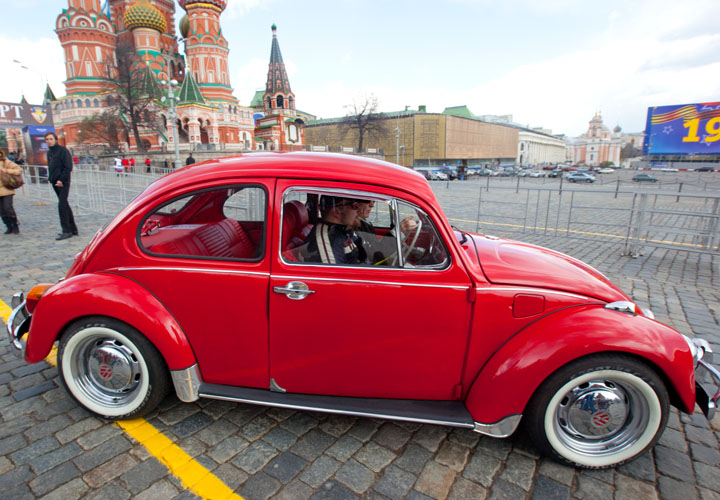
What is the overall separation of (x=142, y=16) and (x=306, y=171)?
6611cm

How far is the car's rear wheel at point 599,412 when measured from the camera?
7.05 ft

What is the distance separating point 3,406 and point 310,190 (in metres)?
2.79

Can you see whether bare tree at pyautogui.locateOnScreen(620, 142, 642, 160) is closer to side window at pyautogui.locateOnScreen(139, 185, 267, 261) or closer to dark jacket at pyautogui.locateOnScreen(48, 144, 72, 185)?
dark jacket at pyautogui.locateOnScreen(48, 144, 72, 185)

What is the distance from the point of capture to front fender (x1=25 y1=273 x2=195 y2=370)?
2.39 meters

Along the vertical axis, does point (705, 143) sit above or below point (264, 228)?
above

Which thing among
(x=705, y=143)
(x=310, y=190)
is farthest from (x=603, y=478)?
(x=705, y=143)

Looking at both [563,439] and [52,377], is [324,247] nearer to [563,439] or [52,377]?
[563,439]

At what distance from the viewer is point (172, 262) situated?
2.44 meters

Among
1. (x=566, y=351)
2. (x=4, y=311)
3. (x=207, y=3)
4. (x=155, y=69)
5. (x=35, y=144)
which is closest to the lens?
(x=566, y=351)

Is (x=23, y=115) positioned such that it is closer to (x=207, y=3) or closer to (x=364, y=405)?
(x=364, y=405)

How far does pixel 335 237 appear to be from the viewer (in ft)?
8.35

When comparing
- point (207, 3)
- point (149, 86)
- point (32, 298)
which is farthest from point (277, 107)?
point (32, 298)

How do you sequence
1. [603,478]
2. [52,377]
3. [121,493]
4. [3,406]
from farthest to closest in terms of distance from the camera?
[52,377], [3,406], [603,478], [121,493]

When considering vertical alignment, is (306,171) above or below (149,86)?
below
